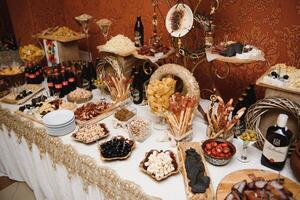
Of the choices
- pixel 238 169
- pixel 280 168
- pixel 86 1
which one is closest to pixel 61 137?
pixel 238 169

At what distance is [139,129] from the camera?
149cm

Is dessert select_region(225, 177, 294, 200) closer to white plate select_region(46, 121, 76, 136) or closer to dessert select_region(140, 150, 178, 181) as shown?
dessert select_region(140, 150, 178, 181)

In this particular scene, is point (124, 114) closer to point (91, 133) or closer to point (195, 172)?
point (91, 133)

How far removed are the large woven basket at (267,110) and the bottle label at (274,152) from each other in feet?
0.34

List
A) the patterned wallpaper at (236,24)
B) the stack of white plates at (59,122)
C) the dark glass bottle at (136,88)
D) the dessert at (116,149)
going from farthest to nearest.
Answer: the dark glass bottle at (136,88), the stack of white plates at (59,122), the patterned wallpaper at (236,24), the dessert at (116,149)

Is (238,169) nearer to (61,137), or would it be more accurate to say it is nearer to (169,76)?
(169,76)

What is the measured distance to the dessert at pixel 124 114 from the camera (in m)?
1.66

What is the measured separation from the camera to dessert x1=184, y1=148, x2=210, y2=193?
1105 mm

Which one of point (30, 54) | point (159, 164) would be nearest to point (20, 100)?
point (30, 54)

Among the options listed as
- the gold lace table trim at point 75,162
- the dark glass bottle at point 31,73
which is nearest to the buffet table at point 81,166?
the gold lace table trim at point 75,162

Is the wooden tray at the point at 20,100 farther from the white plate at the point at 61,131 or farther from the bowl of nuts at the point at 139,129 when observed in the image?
the bowl of nuts at the point at 139,129

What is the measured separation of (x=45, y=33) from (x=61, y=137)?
3.75ft

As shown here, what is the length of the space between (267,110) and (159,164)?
57cm

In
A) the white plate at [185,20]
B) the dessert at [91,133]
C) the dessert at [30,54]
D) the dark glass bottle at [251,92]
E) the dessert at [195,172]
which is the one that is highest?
the white plate at [185,20]
